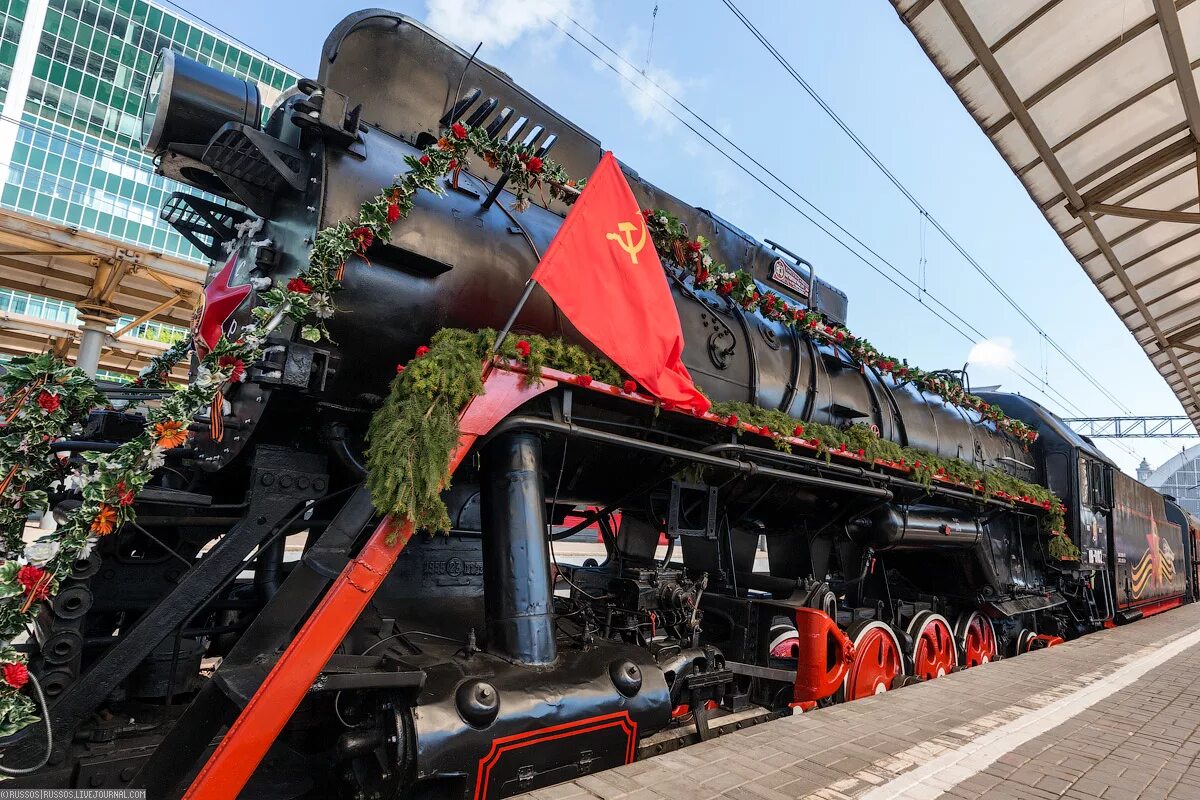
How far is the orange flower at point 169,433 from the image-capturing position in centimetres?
228

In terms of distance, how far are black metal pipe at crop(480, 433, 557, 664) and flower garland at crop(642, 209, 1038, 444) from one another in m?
1.75

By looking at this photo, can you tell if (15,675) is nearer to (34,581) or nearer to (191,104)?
(34,581)

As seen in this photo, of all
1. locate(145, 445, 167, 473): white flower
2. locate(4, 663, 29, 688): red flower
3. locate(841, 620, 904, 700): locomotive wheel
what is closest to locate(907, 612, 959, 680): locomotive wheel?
locate(841, 620, 904, 700): locomotive wheel

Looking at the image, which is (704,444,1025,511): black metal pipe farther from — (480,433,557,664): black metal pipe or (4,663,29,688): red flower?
(4,663,29,688): red flower

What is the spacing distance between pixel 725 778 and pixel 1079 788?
1819 mm

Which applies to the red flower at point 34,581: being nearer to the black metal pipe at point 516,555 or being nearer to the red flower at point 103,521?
the red flower at point 103,521

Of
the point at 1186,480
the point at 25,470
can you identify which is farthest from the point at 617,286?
the point at 1186,480

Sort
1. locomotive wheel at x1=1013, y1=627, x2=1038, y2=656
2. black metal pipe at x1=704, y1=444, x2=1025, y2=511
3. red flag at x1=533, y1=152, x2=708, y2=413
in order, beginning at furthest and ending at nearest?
locomotive wheel at x1=1013, y1=627, x2=1038, y2=656
black metal pipe at x1=704, y1=444, x2=1025, y2=511
red flag at x1=533, y1=152, x2=708, y2=413

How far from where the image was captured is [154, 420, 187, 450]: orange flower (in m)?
2.28

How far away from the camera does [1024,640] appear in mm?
8609

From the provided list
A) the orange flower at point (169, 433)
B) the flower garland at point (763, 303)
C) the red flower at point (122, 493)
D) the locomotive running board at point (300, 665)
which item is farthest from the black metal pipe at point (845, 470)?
the red flower at point (122, 493)

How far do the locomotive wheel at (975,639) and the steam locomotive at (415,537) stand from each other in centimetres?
253

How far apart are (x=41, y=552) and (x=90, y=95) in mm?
54422

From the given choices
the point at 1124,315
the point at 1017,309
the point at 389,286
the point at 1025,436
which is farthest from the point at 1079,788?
the point at 1017,309
